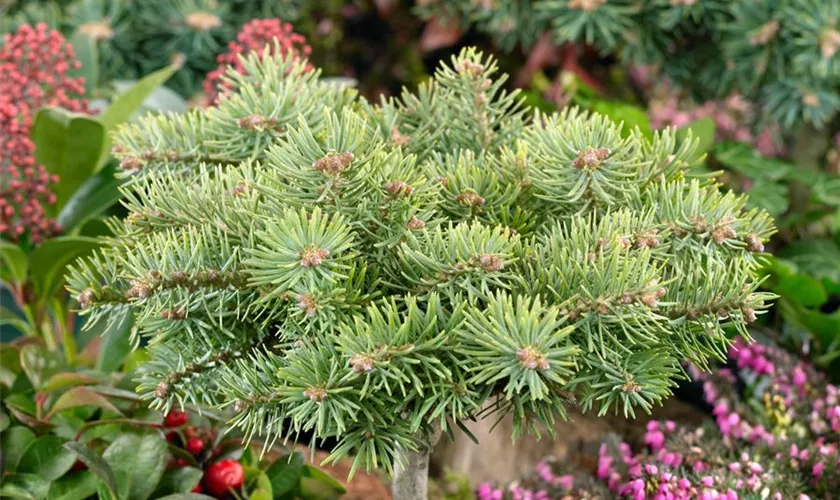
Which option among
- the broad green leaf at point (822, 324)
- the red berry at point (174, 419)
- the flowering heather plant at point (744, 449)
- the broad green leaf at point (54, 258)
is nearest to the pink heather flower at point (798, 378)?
the flowering heather plant at point (744, 449)

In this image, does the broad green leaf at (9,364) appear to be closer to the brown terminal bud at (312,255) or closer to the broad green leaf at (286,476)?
the broad green leaf at (286,476)

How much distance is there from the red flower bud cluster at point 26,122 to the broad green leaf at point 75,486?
1.01 feet

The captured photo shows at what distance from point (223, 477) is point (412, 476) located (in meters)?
0.22

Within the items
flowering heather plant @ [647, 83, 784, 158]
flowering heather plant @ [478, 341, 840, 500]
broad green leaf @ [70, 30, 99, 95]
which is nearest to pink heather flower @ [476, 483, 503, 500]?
flowering heather plant @ [478, 341, 840, 500]

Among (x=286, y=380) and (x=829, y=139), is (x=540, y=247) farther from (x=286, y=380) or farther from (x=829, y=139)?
(x=829, y=139)

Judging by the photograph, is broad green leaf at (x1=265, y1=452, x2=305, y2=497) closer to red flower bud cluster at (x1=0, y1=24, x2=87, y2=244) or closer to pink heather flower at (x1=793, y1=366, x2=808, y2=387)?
red flower bud cluster at (x1=0, y1=24, x2=87, y2=244)

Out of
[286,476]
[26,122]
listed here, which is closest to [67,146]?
[26,122]

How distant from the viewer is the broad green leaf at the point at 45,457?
76 cm

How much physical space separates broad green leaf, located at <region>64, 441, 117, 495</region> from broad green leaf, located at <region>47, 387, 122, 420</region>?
2.7 inches

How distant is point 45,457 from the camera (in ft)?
2.51

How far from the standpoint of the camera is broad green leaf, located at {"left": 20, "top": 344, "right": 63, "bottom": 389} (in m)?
0.85

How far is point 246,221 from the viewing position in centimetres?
58

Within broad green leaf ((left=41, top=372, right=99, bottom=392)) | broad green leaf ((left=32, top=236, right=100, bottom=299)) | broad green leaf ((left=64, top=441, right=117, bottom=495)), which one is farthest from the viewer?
broad green leaf ((left=32, top=236, right=100, bottom=299))

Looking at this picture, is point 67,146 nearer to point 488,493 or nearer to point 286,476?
point 286,476
